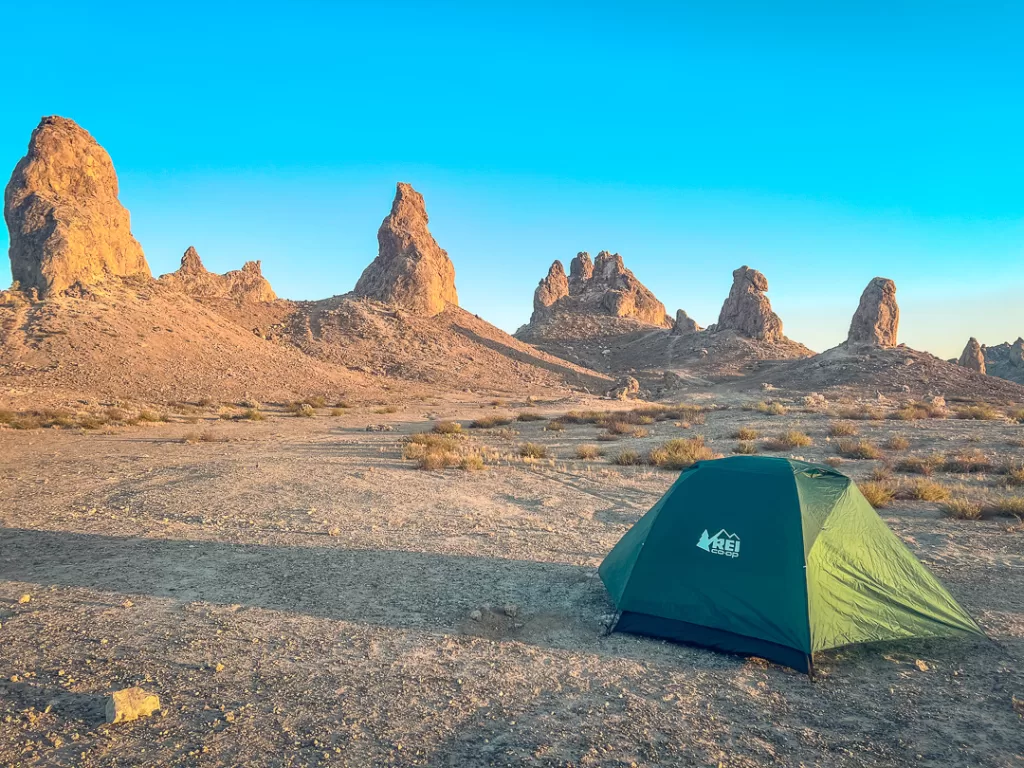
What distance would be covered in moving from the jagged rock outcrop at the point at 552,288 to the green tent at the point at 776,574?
3938 inches

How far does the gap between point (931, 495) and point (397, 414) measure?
27042 millimetres

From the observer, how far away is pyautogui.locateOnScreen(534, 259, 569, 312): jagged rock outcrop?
108062mm

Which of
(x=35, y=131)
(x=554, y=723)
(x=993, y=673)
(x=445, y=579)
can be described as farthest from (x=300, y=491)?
(x=35, y=131)

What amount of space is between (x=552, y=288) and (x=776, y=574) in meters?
108

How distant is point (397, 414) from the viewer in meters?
33.5

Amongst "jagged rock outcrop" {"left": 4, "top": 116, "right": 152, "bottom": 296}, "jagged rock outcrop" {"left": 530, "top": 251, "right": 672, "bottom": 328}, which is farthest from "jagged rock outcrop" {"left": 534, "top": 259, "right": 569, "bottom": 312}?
"jagged rock outcrop" {"left": 4, "top": 116, "right": 152, "bottom": 296}

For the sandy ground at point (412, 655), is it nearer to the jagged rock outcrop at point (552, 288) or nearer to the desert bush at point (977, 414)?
the desert bush at point (977, 414)

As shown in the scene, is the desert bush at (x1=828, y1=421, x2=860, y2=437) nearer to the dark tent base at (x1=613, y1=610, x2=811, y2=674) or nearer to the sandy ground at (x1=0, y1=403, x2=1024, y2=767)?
the sandy ground at (x1=0, y1=403, x2=1024, y2=767)

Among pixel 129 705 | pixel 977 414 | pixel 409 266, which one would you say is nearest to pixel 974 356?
pixel 977 414

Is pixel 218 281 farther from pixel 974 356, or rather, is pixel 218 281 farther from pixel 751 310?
pixel 974 356

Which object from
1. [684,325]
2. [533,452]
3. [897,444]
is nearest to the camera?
[533,452]

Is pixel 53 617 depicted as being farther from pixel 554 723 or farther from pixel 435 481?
pixel 435 481

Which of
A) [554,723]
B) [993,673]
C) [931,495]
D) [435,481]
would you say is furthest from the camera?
[435,481]

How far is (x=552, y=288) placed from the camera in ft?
365
